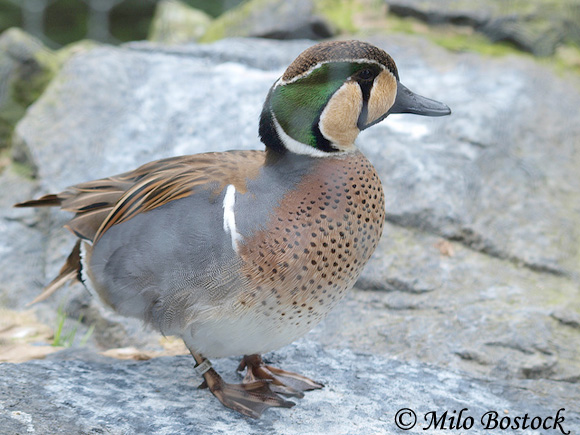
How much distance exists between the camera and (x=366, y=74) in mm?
1979

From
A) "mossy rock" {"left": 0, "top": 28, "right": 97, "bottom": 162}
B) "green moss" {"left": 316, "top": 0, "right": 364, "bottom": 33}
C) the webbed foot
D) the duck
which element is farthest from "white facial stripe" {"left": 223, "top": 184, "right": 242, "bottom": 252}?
"green moss" {"left": 316, "top": 0, "right": 364, "bottom": 33}

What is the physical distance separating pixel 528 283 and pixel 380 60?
138cm

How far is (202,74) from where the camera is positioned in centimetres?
385

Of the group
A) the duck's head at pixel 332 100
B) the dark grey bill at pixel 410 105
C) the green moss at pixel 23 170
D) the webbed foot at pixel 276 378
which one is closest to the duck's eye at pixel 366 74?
the duck's head at pixel 332 100

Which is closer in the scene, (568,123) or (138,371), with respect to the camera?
(138,371)

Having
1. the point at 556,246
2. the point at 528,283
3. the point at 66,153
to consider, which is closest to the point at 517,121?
the point at 556,246

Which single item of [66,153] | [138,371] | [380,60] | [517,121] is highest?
[380,60]

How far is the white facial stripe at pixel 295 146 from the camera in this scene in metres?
2.06

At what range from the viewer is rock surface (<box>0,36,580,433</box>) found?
7.34ft

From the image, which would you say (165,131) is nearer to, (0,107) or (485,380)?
(0,107)

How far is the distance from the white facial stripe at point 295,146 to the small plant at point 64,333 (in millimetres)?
1233

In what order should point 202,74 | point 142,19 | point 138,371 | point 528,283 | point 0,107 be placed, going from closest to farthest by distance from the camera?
point 138,371 < point 528,283 < point 202,74 < point 0,107 < point 142,19

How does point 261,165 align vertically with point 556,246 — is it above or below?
above

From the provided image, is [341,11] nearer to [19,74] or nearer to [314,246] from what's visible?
[19,74]
